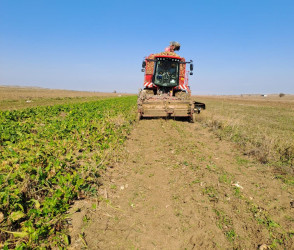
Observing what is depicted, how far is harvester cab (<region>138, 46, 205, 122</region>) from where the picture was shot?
1005 cm

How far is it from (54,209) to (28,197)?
0.57 meters

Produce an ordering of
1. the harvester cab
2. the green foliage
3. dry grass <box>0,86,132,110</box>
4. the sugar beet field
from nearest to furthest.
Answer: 1. the green foliage
2. the sugar beet field
3. the harvester cab
4. dry grass <box>0,86,132,110</box>

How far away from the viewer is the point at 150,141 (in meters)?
6.62

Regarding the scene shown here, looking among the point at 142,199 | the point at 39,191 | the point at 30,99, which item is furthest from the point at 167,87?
the point at 30,99

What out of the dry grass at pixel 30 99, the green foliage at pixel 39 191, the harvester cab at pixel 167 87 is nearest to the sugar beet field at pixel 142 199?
the green foliage at pixel 39 191

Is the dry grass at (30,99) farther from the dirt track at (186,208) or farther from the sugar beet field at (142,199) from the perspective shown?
the dirt track at (186,208)

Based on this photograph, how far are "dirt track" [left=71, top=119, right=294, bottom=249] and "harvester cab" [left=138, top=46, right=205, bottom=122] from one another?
549cm

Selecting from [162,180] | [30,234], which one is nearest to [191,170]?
[162,180]

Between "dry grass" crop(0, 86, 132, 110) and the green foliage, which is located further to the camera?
"dry grass" crop(0, 86, 132, 110)

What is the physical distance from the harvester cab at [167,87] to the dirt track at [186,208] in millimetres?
5485

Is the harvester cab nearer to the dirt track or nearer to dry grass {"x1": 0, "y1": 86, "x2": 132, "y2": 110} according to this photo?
the dirt track

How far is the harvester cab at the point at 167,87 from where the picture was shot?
1005 cm

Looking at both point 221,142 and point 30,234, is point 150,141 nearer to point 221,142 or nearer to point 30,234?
point 221,142

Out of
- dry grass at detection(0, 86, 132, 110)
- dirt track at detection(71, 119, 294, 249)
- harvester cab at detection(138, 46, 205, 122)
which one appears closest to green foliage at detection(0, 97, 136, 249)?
dirt track at detection(71, 119, 294, 249)
